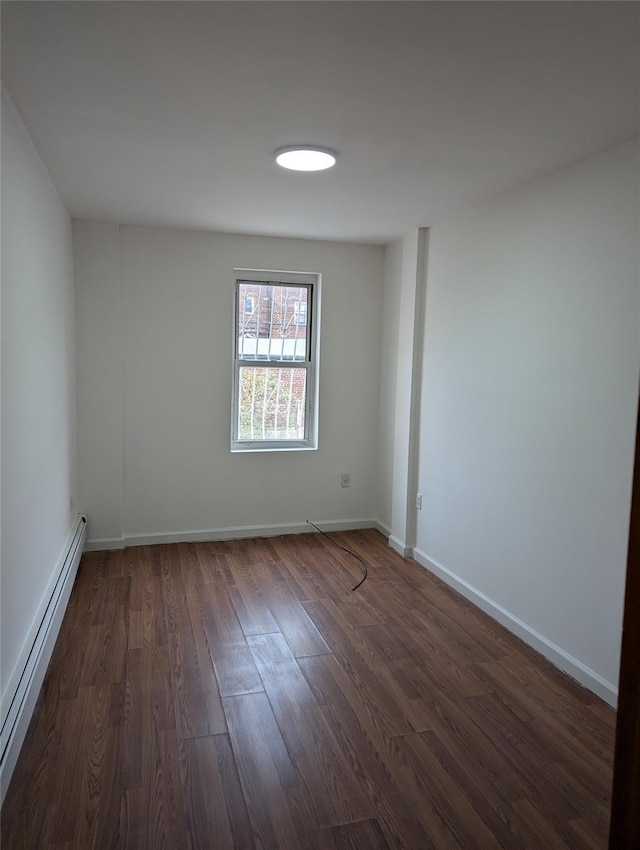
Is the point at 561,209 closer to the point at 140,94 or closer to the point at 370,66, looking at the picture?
the point at 370,66

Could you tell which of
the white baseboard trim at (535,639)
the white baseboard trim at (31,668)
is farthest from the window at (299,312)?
the white baseboard trim at (31,668)

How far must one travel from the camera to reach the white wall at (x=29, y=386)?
2123 mm

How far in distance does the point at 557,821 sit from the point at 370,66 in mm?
2503

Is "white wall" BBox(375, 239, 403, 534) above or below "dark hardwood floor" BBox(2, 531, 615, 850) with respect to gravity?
above

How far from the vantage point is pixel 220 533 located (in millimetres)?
4699

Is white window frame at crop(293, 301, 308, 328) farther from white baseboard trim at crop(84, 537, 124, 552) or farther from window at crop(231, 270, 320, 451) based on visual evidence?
white baseboard trim at crop(84, 537, 124, 552)

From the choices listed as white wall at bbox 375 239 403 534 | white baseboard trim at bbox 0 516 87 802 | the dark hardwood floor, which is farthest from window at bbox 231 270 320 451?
white baseboard trim at bbox 0 516 87 802

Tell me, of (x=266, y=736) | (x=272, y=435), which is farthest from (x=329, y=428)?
(x=266, y=736)

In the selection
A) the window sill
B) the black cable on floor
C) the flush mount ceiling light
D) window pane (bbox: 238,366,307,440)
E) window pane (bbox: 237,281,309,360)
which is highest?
the flush mount ceiling light

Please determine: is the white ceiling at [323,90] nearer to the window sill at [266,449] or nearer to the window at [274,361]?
the window at [274,361]

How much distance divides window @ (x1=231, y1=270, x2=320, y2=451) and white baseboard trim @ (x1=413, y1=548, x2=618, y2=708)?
1641 mm

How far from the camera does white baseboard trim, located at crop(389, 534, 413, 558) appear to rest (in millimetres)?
4387

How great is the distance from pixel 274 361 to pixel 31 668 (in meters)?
2.94

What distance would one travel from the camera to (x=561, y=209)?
Answer: 284cm
